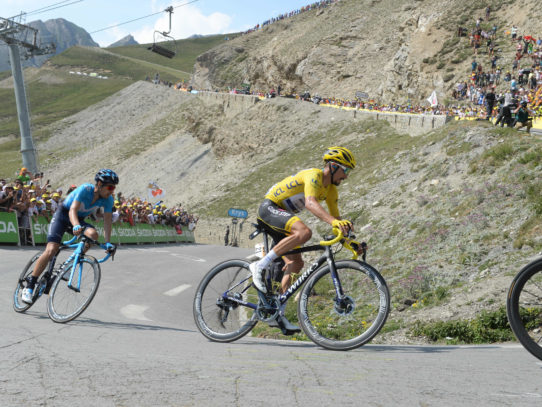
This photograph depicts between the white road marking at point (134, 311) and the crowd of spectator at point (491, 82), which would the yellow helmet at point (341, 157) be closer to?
the white road marking at point (134, 311)

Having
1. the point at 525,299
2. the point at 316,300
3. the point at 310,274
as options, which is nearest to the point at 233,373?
the point at 316,300

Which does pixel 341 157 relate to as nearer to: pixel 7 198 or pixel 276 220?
pixel 276 220

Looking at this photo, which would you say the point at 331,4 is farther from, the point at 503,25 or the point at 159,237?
the point at 159,237

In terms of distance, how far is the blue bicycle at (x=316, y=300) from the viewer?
16.2 ft

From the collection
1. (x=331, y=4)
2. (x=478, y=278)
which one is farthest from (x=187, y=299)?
(x=331, y=4)

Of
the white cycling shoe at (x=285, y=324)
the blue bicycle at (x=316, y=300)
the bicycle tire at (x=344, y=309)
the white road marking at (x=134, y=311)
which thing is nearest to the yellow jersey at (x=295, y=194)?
the blue bicycle at (x=316, y=300)

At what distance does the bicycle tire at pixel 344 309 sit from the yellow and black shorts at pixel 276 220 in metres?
0.71

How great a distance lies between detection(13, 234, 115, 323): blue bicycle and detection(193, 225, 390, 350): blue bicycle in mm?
1703

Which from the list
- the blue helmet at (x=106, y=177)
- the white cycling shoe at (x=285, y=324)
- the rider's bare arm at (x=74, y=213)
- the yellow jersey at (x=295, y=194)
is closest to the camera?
the white cycling shoe at (x=285, y=324)

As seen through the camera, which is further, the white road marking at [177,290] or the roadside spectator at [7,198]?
the roadside spectator at [7,198]

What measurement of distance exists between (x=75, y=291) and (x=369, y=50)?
69492mm

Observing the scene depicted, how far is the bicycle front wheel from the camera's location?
21.9ft

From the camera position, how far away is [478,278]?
931 centimetres

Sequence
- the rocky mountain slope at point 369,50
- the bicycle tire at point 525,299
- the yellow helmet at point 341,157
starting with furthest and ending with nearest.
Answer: the rocky mountain slope at point 369,50 → the yellow helmet at point 341,157 → the bicycle tire at point 525,299
